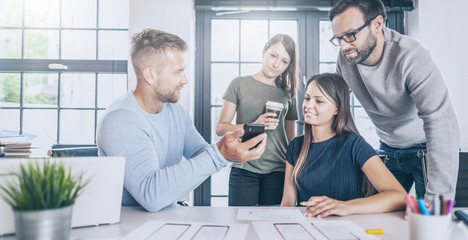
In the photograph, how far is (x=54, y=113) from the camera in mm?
2980

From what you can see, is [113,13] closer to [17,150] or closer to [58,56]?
[58,56]

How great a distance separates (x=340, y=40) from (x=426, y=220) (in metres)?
1.15

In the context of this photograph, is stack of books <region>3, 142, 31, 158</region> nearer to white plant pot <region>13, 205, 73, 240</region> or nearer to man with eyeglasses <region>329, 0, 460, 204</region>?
white plant pot <region>13, 205, 73, 240</region>

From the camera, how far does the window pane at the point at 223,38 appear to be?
2879 millimetres

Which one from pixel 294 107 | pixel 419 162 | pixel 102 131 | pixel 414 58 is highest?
pixel 414 58

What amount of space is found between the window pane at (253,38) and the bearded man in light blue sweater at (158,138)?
1386 mm

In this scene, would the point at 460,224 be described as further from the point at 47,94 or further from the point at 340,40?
the point at 47,94

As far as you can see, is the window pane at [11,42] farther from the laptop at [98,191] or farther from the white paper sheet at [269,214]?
the white paper sheet at [269,214]

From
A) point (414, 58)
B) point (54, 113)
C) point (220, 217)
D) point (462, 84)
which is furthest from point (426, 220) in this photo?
point (54, 113)

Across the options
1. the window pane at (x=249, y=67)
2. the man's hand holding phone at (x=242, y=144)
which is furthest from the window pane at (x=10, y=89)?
the man's hand holding phone at (x=242, y=144)

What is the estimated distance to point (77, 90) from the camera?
296 centimetres

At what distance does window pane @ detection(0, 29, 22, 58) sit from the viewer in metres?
2.93

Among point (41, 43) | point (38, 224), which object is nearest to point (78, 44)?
point (41, 43)

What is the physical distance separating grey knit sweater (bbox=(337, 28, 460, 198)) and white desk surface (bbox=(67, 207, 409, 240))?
0.96 ft
